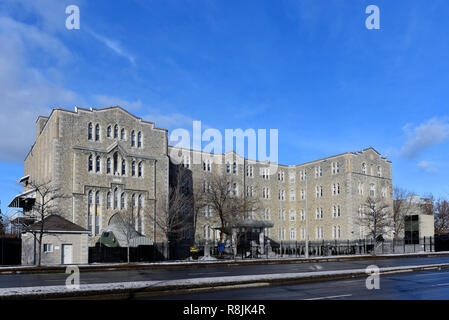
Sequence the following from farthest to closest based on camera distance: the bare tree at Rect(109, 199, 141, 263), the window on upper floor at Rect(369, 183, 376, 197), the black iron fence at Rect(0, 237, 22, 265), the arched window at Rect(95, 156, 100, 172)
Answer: the window on upper floor at Rect(369, 183, 376, 197) < the arched window at Rect(95, 156, 100, 172) < the bare tree at Rect(109, 199, 141, 263) < the black iron fence at Rect(0, 237, 22, 265)

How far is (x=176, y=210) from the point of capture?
162 feet

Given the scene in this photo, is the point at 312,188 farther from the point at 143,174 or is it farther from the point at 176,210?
the point at 143,174

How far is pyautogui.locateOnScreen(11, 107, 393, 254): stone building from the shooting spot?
154ft

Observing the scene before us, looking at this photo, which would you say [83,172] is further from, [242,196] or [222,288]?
[222,288]

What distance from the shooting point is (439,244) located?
7100 cm

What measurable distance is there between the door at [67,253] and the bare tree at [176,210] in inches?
399

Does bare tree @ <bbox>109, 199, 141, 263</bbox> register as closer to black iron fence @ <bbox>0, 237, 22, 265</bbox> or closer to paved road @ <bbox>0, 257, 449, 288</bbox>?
black iron fence @ <bbox>0, 237, 22, 265</bbox>

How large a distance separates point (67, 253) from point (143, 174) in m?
14.2

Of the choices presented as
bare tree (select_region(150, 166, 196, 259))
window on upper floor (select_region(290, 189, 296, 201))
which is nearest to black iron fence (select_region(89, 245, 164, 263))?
bare tree (select_region(150, 166, 196, 259))

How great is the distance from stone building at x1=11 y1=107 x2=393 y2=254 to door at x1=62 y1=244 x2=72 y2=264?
565 centimetres

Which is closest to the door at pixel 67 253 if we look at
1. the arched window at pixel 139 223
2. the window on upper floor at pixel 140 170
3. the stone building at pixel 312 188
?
the arched window at pixel 139 223

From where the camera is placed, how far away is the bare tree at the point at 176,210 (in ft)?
160

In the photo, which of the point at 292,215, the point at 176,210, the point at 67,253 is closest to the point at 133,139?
the point at 176,210

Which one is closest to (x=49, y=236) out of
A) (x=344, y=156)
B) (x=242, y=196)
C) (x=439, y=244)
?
(x=242, y=196)
